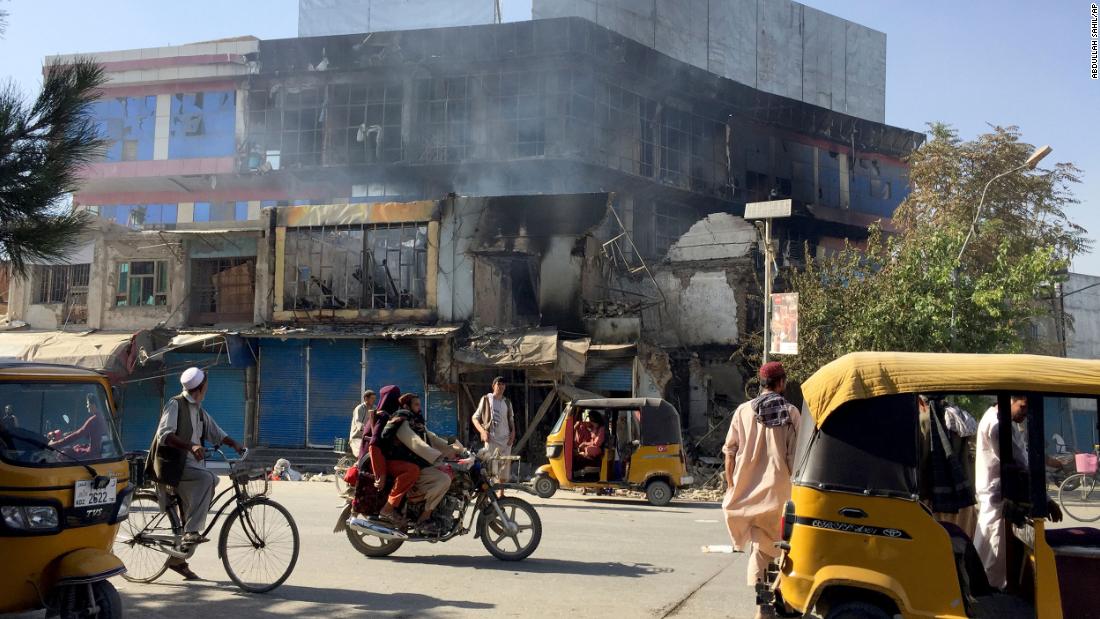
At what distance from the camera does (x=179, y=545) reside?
742 centimetres

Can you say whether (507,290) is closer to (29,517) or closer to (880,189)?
(29,517)

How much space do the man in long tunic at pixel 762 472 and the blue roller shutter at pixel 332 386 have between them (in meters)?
18.2

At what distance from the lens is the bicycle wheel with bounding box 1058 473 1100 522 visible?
12.6 m

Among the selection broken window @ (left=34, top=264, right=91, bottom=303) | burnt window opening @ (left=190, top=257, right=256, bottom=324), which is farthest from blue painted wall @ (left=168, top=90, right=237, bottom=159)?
burnt window opening @ (left=190, top=257, right=256, bottom=324)

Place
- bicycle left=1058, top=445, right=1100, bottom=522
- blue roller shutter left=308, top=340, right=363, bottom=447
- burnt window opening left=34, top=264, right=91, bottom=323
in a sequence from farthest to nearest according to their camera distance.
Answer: burnt window opening left=34, top=264, right=91, bottom=323 → blue roller shutter left=308, top=340, right=363, bottom=447 → bicycle left=1058, top=445, right=1100, bottom=522

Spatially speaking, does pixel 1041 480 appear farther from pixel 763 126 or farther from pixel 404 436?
pixel 763 126

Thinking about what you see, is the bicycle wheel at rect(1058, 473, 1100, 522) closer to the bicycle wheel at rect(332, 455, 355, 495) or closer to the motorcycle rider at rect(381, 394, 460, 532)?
the motorcycle rider at rect(381, 394, 460, 532)

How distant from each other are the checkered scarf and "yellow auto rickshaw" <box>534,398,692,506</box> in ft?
28.9

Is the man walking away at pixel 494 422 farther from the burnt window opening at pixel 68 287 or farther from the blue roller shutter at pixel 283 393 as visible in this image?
the burnt window opening at pixel 68 287

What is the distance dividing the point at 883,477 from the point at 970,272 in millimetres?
21125

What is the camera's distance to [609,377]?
2206cm

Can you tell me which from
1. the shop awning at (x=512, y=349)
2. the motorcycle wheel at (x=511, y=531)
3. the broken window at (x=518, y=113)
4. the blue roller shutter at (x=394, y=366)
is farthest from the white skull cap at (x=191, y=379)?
the broken window at (x=518, y=113)

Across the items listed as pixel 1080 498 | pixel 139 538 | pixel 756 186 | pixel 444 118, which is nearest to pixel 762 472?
pixel 139 538

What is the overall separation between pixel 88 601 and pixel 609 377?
1714cm
